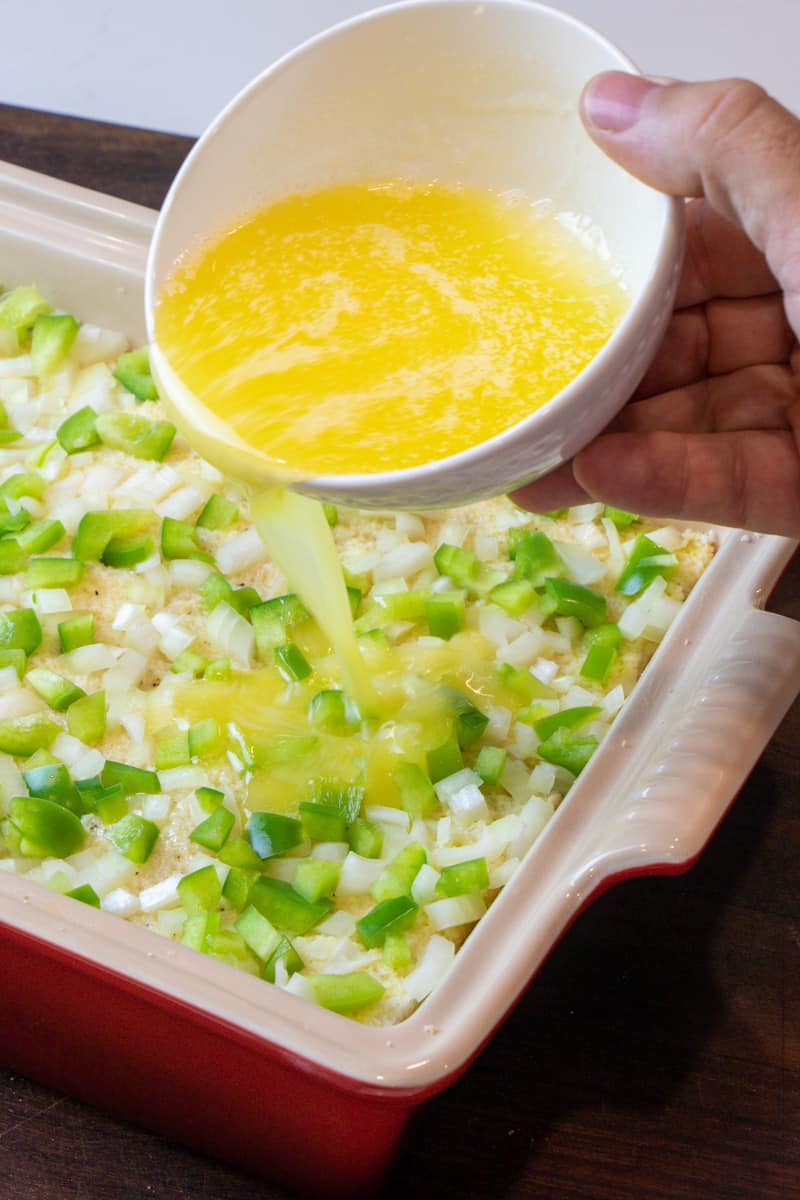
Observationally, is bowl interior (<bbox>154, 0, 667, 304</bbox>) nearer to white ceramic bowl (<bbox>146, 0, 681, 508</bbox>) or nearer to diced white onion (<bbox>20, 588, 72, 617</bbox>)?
white ceramic bowl (<bbox>146, 0, 681, 508</bbox>)

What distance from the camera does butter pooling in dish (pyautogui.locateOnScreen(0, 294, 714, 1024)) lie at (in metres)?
1.40

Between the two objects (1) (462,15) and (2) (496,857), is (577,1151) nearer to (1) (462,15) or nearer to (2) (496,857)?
(2) (496,857)

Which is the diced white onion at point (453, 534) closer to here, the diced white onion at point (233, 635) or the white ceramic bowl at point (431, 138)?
the diced white onion at point (233, 635)

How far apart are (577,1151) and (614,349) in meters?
0.82

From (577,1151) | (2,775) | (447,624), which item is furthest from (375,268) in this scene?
(577,1151)

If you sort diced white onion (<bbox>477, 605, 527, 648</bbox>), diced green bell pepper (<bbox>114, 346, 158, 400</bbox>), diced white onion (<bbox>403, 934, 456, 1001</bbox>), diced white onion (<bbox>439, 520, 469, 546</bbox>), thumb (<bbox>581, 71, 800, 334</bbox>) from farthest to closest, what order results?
diced green bell pepper (<bbox>114, 346, 158, 400</bbox>), diced white onion (<bbox>439, 520, 469, 546</bbox>), diced white onion (<bbox>477, 605, 527, 648</bbox>), diced white onion (<bbox>403, 934, 456, 1001</bbox>), thumb (<bbox>581, 71, 800, 334</bbox>)

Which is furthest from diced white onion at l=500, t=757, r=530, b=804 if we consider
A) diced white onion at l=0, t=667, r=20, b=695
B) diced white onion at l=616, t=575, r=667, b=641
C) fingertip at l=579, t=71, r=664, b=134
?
fingertip at l=579, t=71, r=664, b=134

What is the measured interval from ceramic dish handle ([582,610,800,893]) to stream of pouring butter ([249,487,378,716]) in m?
Answer: 0.33

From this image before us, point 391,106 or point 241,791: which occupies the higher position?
point 391,106

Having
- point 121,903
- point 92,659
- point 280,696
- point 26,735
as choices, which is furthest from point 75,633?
point 121,903

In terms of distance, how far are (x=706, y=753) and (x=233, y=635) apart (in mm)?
579

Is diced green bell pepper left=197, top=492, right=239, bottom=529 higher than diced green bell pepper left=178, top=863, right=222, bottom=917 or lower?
higher

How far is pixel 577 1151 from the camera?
1428 mm

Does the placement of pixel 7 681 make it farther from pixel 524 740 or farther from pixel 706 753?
pixel 706 753
